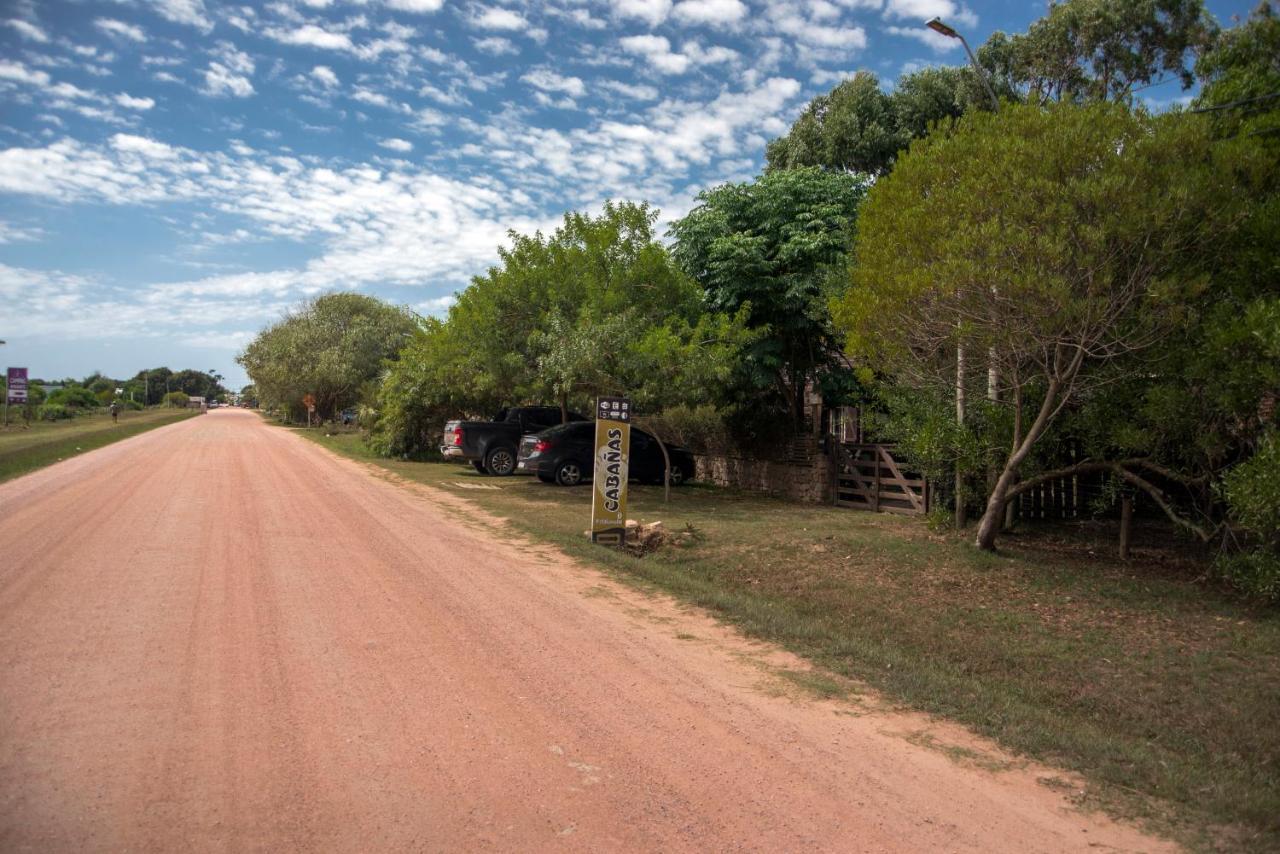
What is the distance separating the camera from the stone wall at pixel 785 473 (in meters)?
17.3

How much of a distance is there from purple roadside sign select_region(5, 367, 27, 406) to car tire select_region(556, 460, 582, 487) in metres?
41.6

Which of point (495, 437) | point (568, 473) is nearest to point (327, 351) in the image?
point (495, 437)

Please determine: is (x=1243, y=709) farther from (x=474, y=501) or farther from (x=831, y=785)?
(x=474, y=501)

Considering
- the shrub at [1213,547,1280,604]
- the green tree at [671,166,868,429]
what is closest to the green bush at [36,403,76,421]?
the green tree at [671,166,868,429]

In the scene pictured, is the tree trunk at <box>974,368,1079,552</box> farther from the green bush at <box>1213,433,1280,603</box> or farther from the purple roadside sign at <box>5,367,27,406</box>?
the purple roadside sign at <box>5,367,27,406</box>

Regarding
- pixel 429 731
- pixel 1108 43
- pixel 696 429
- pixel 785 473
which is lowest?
pixel 429 731

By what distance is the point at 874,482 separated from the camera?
1559cm

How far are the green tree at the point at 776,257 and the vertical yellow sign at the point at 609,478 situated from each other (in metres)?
6.69

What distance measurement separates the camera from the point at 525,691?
5.35 metres

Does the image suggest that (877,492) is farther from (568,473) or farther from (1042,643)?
(1042,643)

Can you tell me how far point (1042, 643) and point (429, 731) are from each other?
5.41 m

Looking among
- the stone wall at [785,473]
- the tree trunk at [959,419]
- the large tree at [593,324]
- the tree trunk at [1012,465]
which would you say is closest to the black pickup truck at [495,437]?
the large tree at [593,324]

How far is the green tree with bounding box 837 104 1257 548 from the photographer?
799 centimetres

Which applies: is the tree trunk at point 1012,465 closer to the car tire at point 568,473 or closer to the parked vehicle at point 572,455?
the parked vehicle at point 572,455
